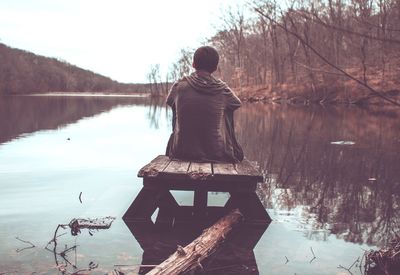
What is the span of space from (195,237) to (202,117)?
139 cm

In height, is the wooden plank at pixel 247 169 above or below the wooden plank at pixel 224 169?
below

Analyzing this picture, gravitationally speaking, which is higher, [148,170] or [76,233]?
[148,170]

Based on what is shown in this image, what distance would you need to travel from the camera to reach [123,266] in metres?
3.52

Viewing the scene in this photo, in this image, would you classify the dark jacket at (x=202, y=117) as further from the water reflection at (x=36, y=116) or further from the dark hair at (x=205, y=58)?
the water reflection at (x=36, y=116)

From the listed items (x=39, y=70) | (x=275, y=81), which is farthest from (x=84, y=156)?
(x=39, y=70)

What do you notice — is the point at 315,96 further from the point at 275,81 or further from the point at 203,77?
the point at 203,77

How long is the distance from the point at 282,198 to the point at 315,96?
136ft

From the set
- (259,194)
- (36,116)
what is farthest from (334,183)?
(36,116)

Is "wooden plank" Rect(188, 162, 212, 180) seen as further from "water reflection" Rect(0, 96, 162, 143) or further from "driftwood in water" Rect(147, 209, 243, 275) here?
"water reflection" Rect(0, 96, 162, 143)

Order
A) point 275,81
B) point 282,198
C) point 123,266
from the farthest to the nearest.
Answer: point 275,81, point 282,198, point 123,266

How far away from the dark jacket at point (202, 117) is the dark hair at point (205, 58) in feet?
0.28

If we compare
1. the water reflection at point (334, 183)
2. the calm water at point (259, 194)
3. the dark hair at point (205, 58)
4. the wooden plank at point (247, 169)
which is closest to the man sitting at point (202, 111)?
the dark hair at point (205, 58)

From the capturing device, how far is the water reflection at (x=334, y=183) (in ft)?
16.5

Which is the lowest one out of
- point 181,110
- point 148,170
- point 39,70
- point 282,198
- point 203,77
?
point 282,198
